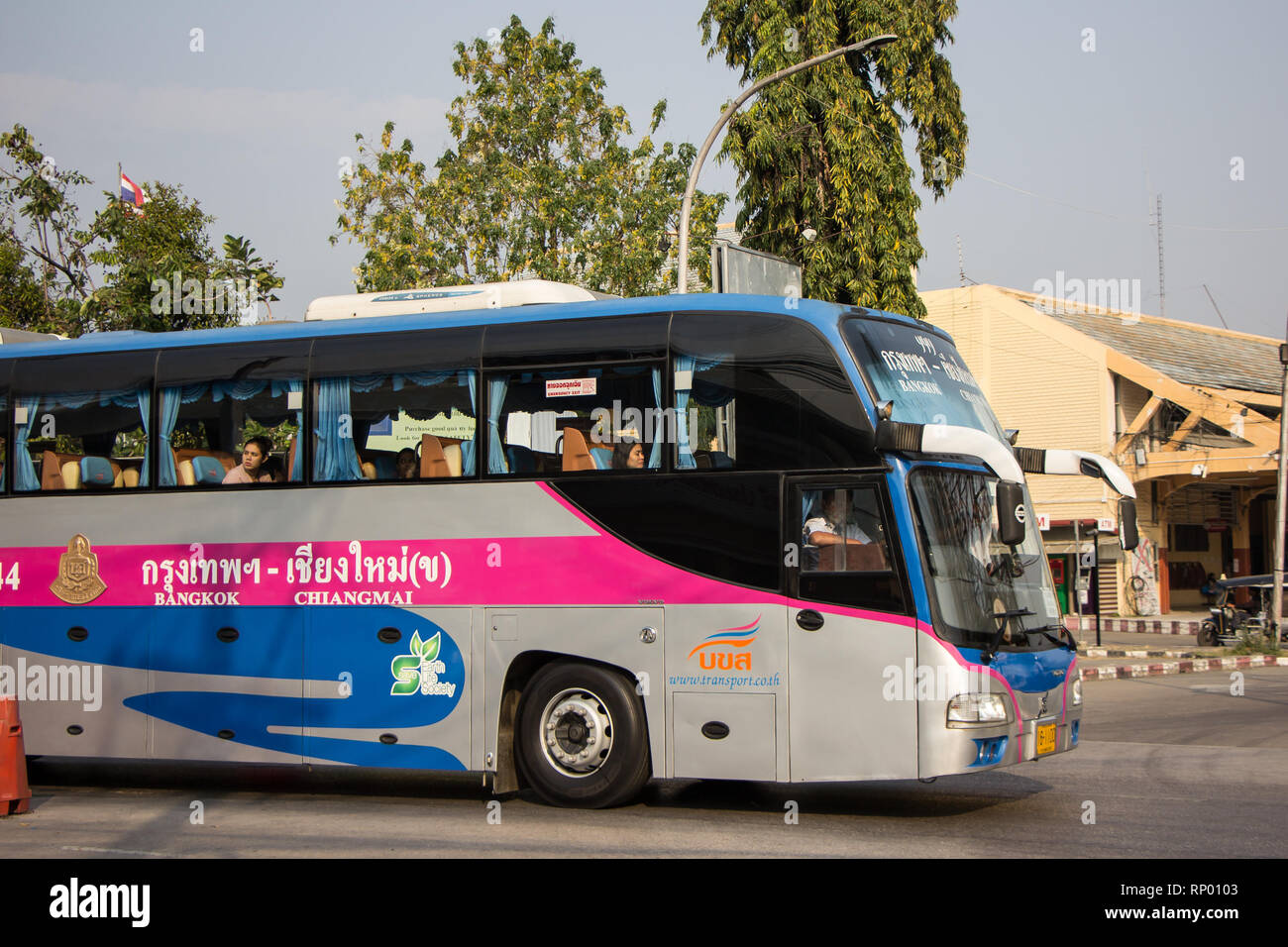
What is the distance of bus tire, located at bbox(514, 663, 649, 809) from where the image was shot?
1031cm

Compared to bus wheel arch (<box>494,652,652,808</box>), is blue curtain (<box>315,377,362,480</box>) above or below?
above

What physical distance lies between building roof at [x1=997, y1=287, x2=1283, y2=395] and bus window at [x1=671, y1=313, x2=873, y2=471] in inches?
1356

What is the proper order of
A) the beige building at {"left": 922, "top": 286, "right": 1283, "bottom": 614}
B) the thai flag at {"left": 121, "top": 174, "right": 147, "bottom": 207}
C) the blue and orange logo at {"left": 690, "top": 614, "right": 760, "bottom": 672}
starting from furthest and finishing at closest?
the beige building at {"left": 922, "top": 286, "right": 1283, "bottom": 614}
the thai flag at {"left": 121, "top": 174, "right": 147, "bottom": 207}
the blue and orange logo at {"left": 690, "top": 614, "right": 760, "bottom": 672}

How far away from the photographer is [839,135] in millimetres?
24766

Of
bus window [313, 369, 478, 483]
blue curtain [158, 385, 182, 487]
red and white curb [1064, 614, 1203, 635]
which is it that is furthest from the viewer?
red and white curb [1064, 614, 1203, 635]

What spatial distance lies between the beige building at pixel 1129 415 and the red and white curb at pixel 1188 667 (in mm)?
12717

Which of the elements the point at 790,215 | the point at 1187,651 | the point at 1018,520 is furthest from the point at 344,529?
the point at 1187,651

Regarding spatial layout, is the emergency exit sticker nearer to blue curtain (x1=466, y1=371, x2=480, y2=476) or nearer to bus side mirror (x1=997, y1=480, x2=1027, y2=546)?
blue curtain (x1=466, y1=371, x2=480, y2=476)

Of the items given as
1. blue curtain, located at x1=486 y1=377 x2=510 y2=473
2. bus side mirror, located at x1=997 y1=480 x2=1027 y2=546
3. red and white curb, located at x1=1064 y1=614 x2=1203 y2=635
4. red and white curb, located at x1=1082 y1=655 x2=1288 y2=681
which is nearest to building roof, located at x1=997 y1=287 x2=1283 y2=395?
red and white curb, located at x1=1064 y1=614 x2=1203 y2=635

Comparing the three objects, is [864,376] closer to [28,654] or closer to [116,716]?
[116,716]

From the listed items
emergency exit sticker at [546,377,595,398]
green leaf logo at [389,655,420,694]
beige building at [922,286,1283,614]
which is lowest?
green leaf logo at [389,655,420,694]

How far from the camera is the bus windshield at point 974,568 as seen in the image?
9539 millimetres

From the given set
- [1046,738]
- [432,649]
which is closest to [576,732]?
[432,649]

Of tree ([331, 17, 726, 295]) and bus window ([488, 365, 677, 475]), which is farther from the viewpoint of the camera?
tree ([331, 17, 726, 295])
